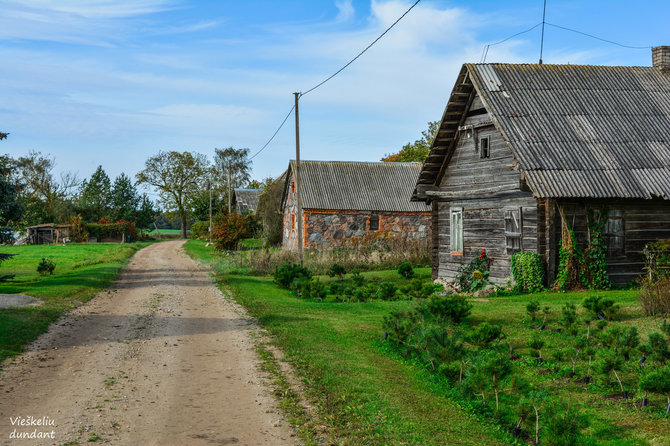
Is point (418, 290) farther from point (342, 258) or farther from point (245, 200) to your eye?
point (245, 200)

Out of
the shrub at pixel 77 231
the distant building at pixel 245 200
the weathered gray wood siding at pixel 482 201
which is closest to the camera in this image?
the weathered gray wood siding at pixel 482 201

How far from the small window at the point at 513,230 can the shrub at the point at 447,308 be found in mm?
7465

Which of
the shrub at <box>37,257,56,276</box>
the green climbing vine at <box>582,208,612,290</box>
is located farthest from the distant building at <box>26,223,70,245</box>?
the green climbing vine at <box>582,208,612,290</box>

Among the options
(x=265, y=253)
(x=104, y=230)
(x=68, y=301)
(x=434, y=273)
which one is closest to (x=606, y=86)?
(x=434, y=273)

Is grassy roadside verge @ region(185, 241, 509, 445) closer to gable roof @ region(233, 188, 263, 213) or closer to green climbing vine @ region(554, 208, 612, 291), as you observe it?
green climbing vine @ region(554, 208, 612, 291)

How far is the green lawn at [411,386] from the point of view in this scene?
254 inches

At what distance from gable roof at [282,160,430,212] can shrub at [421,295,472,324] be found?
25427 mm

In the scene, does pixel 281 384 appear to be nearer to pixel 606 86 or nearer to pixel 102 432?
pixel 102 432

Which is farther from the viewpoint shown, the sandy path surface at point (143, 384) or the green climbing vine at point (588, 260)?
the green climbing vine at point (588, 260)

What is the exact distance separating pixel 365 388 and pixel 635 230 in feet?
47.8

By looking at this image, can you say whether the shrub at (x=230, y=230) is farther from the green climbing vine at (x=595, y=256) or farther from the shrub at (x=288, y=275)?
the green climbing vine at (x=595, y=256)

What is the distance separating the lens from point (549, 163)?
60.1ft

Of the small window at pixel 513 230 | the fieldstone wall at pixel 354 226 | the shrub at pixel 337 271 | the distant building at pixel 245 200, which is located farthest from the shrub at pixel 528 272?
the distant building at pixel 245 200

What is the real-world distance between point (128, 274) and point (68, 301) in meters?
11.0
